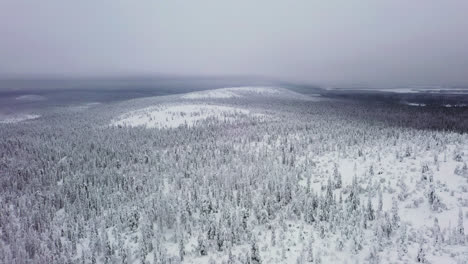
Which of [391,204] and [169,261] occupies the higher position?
[391,204]

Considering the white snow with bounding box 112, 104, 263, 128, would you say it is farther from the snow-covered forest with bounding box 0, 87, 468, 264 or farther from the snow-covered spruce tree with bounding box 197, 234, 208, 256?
the snow-covered spruce tree with bounding box 197, 234, 208, 256

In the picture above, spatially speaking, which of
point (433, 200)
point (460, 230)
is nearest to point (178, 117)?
point (433, 200)

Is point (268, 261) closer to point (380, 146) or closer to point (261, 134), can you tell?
point (380, 146)

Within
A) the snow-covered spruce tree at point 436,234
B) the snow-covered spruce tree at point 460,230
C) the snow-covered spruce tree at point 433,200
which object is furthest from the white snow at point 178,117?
the snow-covered spruce tree at point 460,230

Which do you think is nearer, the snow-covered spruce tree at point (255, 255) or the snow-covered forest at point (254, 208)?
the snow-covered spruce tree at point (255, 255)

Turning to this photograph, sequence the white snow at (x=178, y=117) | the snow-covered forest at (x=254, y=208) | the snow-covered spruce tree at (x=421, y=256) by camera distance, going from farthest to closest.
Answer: the white snow at (x=178, y=117)
the snow-covered forest at (x=254, y=208)
the snow-covered spruce tree at (x=421, y=256)

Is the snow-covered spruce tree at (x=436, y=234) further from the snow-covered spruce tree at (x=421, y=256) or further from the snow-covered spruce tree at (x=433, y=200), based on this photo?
the snow-covered spruce tree at (x=433, y=200)

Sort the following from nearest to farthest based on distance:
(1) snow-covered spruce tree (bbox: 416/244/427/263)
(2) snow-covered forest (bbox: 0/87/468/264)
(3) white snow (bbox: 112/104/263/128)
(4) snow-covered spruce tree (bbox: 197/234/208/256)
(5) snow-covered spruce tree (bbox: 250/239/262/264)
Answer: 1. (1) snow-covered spruce tree (bbox: 416/244/427/263)
2. (5) snow-covered spruce tree (bbox: 250/239/262/264)
3. (2) snow-covered forest (bbox: 0/87/468/264)
4. (4) snow-covered spruce tree (bbox: 197/234/208/256)
5. (3) white snow (bbox: 112/104/263/128)

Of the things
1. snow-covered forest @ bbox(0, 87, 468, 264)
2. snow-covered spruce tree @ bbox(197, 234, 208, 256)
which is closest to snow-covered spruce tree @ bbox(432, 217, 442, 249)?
snow-covered forest @ bbox(0, 87, 468, 264)

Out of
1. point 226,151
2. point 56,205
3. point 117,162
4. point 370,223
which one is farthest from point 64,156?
point 370,223

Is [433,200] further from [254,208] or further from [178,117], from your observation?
[178,117]

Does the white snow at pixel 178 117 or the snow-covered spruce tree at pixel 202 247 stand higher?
the white snow at pixel 178 117
